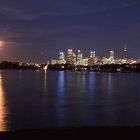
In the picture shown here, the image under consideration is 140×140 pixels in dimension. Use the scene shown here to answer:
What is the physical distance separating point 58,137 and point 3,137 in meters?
1.44

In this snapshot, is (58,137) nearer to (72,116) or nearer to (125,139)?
(125,139)

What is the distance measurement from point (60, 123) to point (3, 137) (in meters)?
16.3

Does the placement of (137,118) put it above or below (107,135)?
below

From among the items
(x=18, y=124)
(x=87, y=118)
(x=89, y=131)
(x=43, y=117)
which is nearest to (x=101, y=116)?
(x=87, y=118)

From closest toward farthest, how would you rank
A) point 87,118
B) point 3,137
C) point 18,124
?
point 3,137 → point 18,124 → point 87,118

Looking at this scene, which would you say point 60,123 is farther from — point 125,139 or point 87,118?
point 125,139

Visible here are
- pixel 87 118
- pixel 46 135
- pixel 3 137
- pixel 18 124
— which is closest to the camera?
pixel 3 137

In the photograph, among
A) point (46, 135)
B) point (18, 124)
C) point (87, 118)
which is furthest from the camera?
point (87, 118)

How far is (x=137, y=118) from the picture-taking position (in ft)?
95.1

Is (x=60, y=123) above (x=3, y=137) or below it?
below

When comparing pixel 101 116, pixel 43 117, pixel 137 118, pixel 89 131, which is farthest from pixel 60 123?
pixel 89 131

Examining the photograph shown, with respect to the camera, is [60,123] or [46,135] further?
[60,123]

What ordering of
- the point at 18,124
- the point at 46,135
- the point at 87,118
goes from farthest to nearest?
1. the point at 87,118
2. the point at 18,124
3. the point at 46,135

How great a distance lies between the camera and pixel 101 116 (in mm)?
29266
